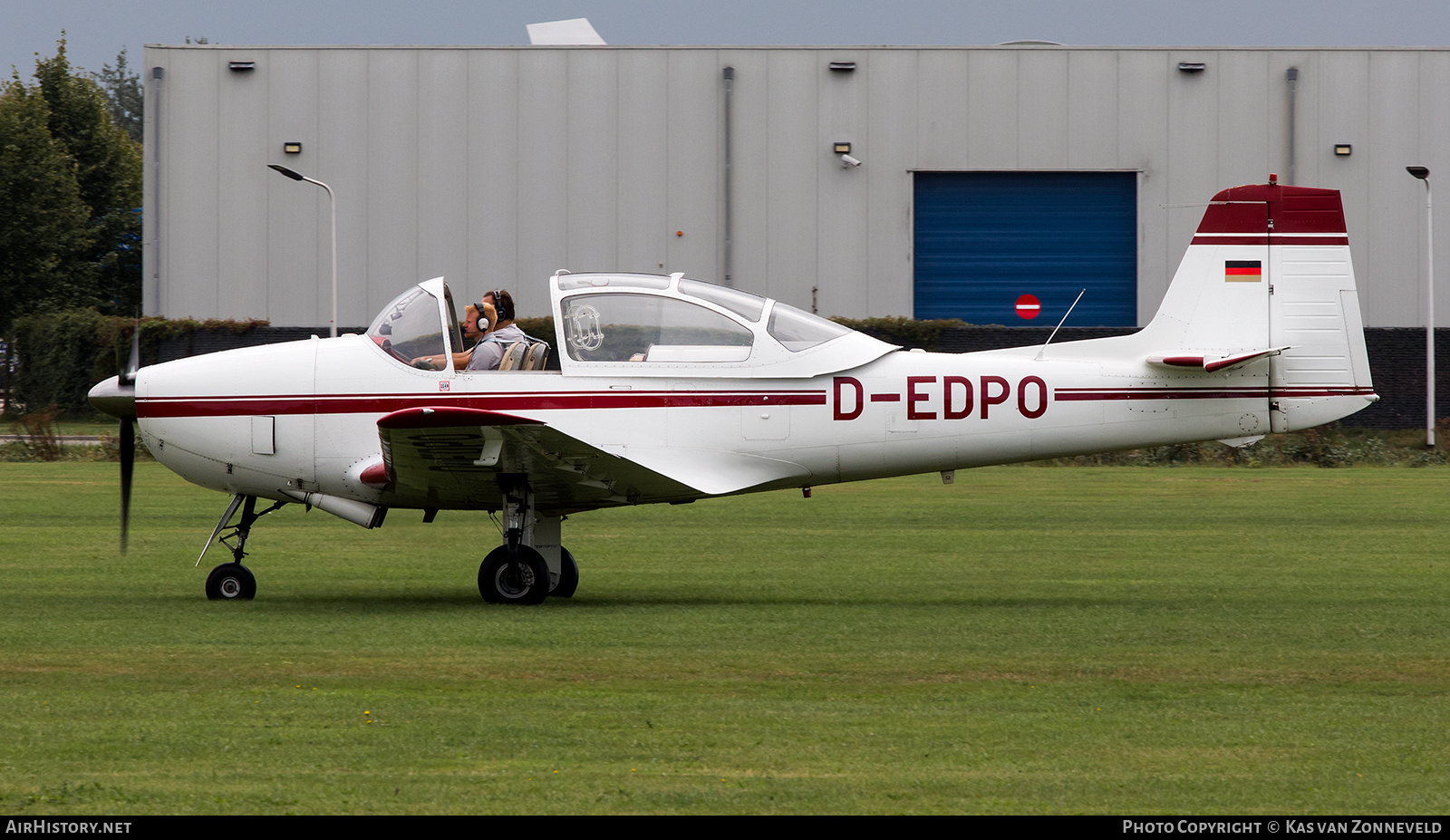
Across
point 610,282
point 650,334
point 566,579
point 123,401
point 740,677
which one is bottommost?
point 740,677

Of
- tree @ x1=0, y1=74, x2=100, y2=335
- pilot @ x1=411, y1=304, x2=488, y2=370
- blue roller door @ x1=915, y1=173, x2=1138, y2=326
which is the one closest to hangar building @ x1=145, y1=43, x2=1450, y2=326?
blue roller door @ x1=915, y1=173, x2=1138, y2=326

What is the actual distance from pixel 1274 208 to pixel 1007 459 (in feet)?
8.78

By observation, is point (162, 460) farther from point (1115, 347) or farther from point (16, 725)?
point (1115, 347)

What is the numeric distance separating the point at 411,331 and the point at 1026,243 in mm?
26591

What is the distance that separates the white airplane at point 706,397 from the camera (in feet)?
33.3

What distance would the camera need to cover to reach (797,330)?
10.3m

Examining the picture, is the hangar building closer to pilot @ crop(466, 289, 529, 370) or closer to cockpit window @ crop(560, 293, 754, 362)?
pilot @ crop(466, 289, 529, 370)

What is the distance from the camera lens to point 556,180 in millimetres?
34625

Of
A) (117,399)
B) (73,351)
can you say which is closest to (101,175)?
(73,351)

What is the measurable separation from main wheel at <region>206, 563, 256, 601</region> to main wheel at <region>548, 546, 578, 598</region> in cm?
216

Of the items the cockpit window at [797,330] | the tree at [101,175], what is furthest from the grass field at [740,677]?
the tree at [101,175]

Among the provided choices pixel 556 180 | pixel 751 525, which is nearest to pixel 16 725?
pixel 751 525

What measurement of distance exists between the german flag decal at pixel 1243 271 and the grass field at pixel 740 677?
2302mm

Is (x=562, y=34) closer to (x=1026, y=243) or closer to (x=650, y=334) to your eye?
(x=1026, y=243)
